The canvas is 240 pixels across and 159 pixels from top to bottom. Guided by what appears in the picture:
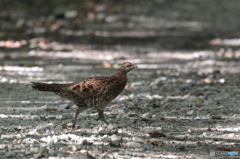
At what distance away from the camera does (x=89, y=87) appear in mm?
6191

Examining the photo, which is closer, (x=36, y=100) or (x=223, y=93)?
(x=36, y=100)

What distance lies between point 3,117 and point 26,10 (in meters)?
12.8

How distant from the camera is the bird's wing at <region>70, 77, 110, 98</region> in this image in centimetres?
614

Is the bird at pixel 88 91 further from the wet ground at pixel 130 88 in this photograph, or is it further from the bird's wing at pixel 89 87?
the wet ground at pixel 130 88

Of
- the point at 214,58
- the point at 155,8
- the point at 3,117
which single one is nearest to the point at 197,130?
the point at 3,117

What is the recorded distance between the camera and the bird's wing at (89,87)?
614 cm

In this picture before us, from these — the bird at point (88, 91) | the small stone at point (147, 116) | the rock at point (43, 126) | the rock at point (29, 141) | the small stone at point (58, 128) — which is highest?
the bird at point (88, 91)

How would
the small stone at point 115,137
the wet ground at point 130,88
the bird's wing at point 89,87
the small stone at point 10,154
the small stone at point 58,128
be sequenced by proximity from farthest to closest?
1. the bird's wing at point 89,87
2. the small stone at point 58,128
3. the small stone at point 115,137
4. the wet ground at point 130,88
5. the small stone at point 10,154

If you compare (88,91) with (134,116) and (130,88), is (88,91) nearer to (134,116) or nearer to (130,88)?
(134,116)

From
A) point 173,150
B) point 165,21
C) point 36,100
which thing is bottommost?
point 173,150

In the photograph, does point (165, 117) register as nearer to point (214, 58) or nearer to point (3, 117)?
point (3, 117)

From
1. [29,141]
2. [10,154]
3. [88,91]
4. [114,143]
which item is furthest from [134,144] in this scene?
[10,154]

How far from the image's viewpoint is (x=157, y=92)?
8.88m

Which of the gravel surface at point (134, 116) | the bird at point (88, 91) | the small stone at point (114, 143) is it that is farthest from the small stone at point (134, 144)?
the bird at point (88, 91)
